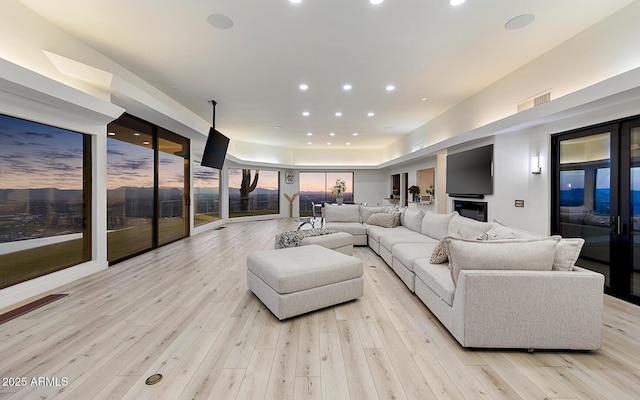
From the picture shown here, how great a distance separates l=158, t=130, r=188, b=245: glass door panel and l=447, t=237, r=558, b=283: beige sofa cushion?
6052 mm

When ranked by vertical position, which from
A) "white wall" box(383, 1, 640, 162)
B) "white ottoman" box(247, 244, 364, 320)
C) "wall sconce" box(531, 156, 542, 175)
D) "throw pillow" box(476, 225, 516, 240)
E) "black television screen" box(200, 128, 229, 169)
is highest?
"white wall" box(383, 1, 640, 162)

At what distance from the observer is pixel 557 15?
2.98 meters

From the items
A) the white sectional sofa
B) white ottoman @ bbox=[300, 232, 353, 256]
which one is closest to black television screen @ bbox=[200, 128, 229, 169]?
white ottoman @ bbox=[300, 232, 353, 256]

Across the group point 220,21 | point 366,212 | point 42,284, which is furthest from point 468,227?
point 42,284

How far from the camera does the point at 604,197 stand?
3.26m

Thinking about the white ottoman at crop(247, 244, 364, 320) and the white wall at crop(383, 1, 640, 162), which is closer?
the white ottoman at crop(247, 244, 364, 320)

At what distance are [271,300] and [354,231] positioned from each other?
133 inches

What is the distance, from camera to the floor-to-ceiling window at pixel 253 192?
1057cm

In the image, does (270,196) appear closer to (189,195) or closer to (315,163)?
(315,163)

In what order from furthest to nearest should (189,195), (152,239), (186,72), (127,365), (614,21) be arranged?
(189,195)
(152,239)
(186,72)
(614,21)
(127,365)

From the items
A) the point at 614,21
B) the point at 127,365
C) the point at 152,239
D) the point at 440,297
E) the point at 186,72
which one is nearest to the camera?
the point at 127,365

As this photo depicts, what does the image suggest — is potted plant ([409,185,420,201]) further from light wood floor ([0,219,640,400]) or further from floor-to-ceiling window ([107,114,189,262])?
floor-to-ceiling window ([107,114,189,262])

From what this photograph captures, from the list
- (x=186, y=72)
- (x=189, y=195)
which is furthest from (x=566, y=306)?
(x=189, y=195)

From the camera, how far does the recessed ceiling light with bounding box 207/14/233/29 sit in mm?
3002
